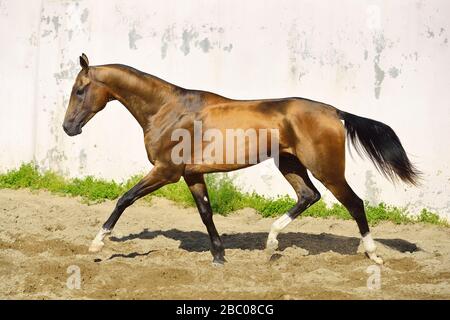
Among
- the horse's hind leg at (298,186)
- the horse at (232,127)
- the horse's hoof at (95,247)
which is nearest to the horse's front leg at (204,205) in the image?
the horse at (232,127)

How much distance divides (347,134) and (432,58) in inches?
89.6

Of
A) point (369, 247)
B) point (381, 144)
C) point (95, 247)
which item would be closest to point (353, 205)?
point (369, 247)

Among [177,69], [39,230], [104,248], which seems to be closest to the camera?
[104,248]

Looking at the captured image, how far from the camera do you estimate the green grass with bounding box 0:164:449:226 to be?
834 cm

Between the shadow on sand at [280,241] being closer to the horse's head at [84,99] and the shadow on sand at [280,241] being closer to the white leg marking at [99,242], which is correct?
the white leg marking at [99,242]

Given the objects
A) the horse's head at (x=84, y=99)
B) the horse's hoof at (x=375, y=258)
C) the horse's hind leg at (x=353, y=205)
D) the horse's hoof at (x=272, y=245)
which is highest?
the horse's head at (x=84, y=99)

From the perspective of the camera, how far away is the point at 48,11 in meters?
9.66

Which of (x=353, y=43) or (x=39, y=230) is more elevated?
(x=353, y=43)

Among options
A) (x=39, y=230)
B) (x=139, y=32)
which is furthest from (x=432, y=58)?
(x=39, y=230)

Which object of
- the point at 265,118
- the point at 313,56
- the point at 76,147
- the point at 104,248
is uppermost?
the point at 313,56

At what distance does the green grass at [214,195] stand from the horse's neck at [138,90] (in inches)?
95.7

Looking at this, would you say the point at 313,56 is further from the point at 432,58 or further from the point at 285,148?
the point at 285,148

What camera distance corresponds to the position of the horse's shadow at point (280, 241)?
721 centimetres

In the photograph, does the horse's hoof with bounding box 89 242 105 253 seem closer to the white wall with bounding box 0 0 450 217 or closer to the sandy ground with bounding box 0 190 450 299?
the sandy ground with bounding box 0 190 450 299
